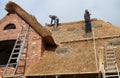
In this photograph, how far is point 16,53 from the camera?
13.3 m

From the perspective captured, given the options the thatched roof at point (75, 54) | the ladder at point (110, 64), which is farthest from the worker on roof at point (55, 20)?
the ladder at point (110, 64)

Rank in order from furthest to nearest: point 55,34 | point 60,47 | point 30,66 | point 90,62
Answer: point 55,34 < point 60,47 < point 30,66 < point 90,62

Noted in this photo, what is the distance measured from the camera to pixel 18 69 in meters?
12.8

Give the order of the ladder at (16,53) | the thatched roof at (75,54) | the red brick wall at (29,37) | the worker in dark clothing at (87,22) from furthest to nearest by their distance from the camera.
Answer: the worker in dark clothing at (87,22), the red brick wall at (29,37), the ladder at (16,53), the thatched roof at (75,54)

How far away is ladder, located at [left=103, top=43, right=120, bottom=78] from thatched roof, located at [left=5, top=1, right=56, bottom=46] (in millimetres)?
3833

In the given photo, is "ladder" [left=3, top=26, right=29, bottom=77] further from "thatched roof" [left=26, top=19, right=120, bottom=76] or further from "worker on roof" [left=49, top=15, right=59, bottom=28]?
"worker on roof" [left=49, top=15, right=59, bottom=28]

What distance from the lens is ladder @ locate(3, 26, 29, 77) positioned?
12.8 meters

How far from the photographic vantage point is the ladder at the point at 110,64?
10609mm

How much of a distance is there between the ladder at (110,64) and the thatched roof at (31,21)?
12.6 ft

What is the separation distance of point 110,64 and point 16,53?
17.9ft

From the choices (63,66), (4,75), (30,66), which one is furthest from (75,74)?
(4,75)

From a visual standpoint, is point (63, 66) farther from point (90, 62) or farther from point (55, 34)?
point (55, 34)

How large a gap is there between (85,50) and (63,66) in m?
2.51

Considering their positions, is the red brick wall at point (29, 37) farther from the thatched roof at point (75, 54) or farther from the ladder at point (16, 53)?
the thatched roof at point (75, 54)
